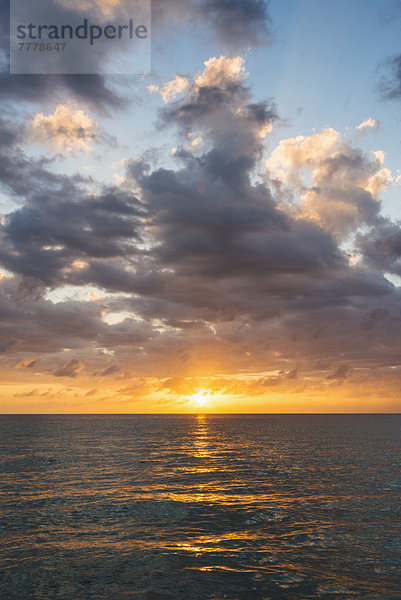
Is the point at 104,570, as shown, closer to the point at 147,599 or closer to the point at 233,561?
the point at 147,599

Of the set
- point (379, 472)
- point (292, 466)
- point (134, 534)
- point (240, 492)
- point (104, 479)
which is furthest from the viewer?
point (292, 466)

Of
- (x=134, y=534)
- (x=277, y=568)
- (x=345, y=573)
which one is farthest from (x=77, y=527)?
(x=345, y=573)

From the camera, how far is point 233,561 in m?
22.9

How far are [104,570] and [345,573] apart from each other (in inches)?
469

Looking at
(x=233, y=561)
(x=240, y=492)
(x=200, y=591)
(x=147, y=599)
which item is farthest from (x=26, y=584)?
(x=240, y=492)

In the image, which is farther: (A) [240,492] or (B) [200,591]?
(A) [240,492]

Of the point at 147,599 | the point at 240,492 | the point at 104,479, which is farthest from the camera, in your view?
the point at 104,479

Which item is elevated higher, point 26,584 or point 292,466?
point 26,584

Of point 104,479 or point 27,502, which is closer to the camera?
point 27,502

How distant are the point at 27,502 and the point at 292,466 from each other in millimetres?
36946

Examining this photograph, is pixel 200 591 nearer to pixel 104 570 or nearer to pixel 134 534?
pixel 104 570

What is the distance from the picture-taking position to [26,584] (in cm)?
2008

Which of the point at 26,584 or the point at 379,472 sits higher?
the point at 26,584

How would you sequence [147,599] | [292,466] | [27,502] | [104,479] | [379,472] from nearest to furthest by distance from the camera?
[147,599] < [27,502] < [104,479] < [379,472] < [292,466]
